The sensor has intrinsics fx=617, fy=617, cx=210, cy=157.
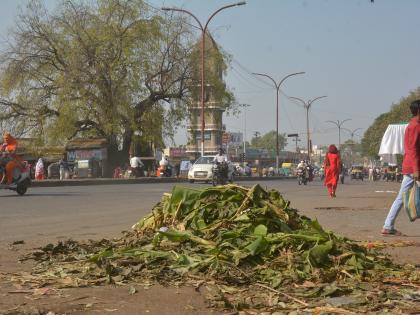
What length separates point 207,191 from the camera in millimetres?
6102

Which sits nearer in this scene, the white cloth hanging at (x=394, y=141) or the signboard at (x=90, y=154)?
the white cloth hanging at (x=394, y=141)

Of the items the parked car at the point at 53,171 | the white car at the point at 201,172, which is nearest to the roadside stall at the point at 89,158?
the parked car at the point at 53,171

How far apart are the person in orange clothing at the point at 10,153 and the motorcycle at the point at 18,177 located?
10cm

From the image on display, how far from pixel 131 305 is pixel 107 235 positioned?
4.21 metres

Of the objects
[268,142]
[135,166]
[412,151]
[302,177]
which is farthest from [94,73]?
[268,142]

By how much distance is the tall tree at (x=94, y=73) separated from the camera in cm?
3800

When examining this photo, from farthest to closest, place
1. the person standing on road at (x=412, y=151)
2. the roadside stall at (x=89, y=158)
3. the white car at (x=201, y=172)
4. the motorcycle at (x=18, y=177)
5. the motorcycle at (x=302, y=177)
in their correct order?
the roadside stall at (x=89, y=158)
the motorcycle at (x=302, y=177)
the white car at (x=201, y=172)
the motorcycle at (x=18, y=177)
the person standing on road at (x=412, y=151)

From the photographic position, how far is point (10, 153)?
55.2 feet

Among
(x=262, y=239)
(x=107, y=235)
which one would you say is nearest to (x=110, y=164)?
(x=107, y=235)

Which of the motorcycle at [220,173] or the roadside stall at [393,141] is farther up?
the roadside stall at [393,141]

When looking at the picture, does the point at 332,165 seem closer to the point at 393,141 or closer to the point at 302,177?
the point at 393,141

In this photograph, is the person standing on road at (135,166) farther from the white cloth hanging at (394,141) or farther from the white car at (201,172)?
the white cloth hanging at (394,141)

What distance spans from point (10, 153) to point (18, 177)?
3.28ft

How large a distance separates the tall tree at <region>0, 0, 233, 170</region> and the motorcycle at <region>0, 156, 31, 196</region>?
1973cm
